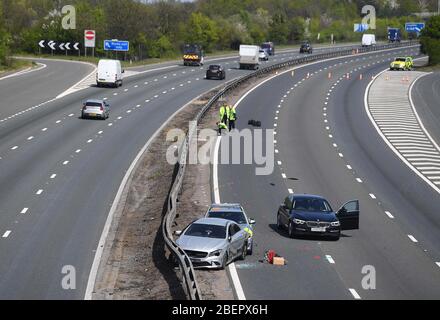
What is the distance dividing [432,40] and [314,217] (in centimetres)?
7692

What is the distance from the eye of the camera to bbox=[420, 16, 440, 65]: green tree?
9988cm

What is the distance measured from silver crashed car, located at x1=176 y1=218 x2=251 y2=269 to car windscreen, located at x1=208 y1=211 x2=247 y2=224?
168 cm

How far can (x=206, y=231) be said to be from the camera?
2472 centimetres

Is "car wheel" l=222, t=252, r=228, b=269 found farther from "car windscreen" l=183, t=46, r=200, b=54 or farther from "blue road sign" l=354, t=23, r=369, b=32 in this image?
"blue road sign" l=354, t=23, r=369, b=32

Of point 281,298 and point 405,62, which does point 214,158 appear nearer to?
point 281,298

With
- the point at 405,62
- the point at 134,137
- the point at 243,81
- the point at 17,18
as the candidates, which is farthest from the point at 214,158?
the point at 17,18

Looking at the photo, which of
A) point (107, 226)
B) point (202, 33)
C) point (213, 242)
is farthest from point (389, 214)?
point (202, 33)

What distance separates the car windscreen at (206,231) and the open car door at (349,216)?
5.74m

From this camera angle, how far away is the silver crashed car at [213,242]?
2345cm

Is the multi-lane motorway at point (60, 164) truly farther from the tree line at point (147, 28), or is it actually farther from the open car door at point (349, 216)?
the tree line at point (147, 28)

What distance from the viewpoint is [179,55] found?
11862 centimetres

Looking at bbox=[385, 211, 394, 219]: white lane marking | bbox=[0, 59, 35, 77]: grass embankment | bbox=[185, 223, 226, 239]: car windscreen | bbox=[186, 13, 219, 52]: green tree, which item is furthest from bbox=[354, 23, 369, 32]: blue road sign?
bbox=[185, 223, 226, 239]: car windscreen

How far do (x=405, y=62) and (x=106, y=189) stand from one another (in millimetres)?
63913

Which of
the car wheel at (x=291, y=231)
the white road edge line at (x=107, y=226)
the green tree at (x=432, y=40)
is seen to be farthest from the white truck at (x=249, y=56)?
the car wheel at (x=291, y=231)
